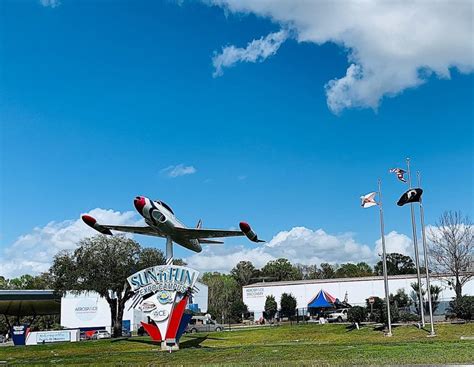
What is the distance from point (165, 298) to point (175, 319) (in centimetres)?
124

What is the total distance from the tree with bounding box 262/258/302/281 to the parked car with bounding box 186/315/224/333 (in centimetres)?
6281

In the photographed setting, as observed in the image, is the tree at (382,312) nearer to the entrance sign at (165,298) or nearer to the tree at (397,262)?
the entrance sign at (165,298)

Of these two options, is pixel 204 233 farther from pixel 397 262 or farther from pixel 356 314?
pixel 397 262

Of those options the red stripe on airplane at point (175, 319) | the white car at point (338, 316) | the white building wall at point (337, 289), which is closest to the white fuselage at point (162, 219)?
the red stripe on airplane at point (175, 319)

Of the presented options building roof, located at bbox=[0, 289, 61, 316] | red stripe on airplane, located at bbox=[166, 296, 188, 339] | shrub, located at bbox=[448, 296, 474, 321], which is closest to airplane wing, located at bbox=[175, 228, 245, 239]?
red stripe on airplane, located at bbox=[166, 296, 188, 339]

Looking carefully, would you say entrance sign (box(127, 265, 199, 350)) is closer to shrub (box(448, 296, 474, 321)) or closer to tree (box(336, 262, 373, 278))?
shrub (box(448, 296, 474, 321))

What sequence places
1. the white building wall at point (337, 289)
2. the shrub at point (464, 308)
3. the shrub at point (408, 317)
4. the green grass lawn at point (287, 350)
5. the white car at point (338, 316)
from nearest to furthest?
1. the green grass lawn at point (287, 350)
2. the shrub at point (464, 308)
3. the shrub at point (408, 317)
4. the white car at point (338, 316)
5. the white building wall at point (337, 289)

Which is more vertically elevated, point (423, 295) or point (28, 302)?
point (28, 302)

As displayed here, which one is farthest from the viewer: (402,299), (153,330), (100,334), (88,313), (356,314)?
(88,313)

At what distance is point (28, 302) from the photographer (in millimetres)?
71125

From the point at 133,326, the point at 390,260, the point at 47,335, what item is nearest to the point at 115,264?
the point at 47,335

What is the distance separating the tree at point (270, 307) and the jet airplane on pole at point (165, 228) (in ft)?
126

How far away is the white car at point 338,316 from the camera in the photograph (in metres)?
53.8

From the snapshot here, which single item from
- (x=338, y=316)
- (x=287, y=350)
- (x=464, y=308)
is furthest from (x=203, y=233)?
(x=338, y=316)
